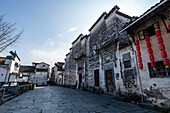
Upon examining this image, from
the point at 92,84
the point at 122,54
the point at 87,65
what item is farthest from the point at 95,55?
the point at 122,54

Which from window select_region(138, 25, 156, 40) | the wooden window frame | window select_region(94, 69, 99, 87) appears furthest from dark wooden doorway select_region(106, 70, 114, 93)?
window select_region(138, 25, 156, 40)

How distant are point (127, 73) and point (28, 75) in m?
31.5

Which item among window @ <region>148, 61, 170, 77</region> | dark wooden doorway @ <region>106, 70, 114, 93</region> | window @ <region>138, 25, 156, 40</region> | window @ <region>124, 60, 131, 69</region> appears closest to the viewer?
window @ <region>148, 61, 170, 77</region>

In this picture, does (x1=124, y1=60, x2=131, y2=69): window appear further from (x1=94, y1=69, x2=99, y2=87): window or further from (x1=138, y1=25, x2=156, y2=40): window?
(x1=94, y1=69, x2=99, y2=87): window

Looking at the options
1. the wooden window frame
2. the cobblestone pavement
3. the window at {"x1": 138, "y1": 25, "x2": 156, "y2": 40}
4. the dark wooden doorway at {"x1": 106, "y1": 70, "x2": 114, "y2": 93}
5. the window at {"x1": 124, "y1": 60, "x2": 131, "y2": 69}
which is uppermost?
the window at {"x1": 138, "y1": 25, "x2": 156, "y2": 40}

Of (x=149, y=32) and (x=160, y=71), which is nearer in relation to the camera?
(x=160, y=71)

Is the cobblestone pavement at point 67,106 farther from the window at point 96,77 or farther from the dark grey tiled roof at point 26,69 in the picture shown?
the dark grey tiled roof at point 26,69

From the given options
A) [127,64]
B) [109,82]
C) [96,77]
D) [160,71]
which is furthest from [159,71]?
[96,77]

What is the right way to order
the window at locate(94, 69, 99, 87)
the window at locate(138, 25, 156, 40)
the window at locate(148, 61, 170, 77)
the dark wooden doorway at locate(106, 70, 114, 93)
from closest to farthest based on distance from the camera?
the window at locate(148, 61, 170, 77)
the window at locate(138, 25, 156, 40)
the dark wooden doorway at locate(106, 70, 114, 93)
the window at locate(94, 69, 99, 87)

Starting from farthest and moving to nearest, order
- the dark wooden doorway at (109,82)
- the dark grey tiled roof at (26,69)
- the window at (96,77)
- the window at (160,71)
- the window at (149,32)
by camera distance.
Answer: the dark grey tiled roof at (26,69) < the window at (96,77) < the dark wooden doorway at (109,82) < the window at (149,32) < the window at (160,71)

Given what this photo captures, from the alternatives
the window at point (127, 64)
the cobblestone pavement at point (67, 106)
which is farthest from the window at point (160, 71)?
the cobblestone pavement at point (67, 106)

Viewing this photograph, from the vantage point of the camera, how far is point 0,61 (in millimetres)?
18438

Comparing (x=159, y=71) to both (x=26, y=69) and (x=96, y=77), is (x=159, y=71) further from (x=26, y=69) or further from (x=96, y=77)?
(x=26, y=69)

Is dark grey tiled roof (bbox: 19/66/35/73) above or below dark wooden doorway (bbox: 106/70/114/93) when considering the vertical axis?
above
